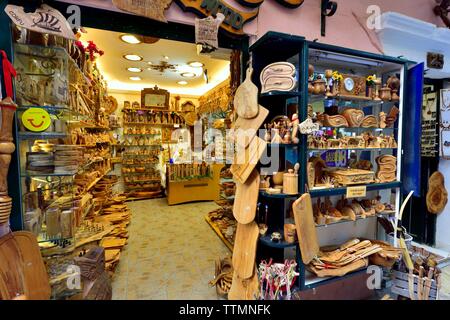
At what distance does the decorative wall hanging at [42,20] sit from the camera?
4.40ft

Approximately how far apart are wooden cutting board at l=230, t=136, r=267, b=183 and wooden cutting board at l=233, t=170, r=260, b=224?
8 centimetres

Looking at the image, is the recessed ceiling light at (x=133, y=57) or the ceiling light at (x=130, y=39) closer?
the ceiling light at (x=130, y=39)

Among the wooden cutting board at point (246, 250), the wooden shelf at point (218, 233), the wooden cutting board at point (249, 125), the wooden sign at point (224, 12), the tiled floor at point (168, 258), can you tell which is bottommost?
the tiled floor at point (168, 258)

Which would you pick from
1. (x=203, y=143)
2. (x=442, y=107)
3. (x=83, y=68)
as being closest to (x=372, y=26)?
(x=442, y=107)

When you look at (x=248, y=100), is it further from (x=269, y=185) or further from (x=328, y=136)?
(x=328, y=136)

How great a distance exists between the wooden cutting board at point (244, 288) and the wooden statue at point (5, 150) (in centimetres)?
163

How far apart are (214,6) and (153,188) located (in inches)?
210

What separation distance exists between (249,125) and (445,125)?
9.09 feet

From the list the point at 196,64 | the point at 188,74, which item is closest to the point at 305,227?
the point at 196,64

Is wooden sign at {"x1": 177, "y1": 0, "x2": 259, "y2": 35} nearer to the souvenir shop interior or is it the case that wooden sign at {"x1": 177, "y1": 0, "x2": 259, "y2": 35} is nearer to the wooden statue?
the souvenir shop interior

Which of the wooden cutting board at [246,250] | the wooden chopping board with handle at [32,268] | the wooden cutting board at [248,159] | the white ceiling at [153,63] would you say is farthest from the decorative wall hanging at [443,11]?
the wooden chopping board with handle at [32,268]

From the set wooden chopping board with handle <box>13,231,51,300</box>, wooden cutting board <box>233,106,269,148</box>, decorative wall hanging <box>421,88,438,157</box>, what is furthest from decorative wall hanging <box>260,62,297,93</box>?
decorative wall hanging <box>421,88,438,157</box>

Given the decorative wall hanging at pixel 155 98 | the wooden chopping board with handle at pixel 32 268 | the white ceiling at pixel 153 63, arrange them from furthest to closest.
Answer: the decorative wall hanging at pixel 155 98, the white ceiling at pixel 153 63, the wooden chopping board with handle at pixel 32 268

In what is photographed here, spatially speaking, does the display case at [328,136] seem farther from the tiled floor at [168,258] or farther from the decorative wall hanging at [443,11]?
the decorative wall hanging at [443,11]
